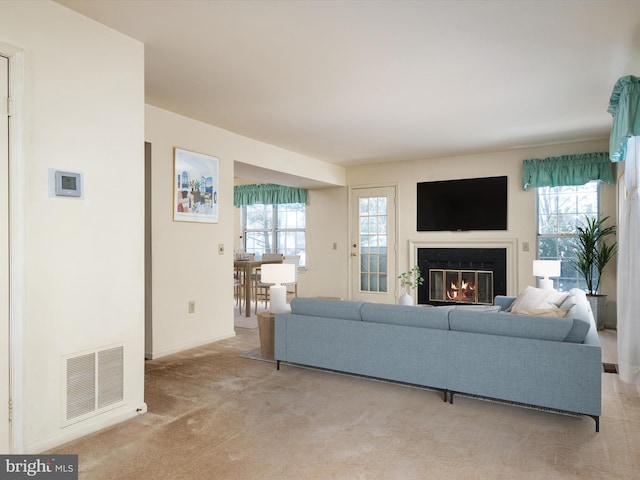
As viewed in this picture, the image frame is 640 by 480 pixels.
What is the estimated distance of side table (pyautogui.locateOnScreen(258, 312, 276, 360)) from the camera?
13.4ft

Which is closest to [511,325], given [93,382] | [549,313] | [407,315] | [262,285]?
[549,313]

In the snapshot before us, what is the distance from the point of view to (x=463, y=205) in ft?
22.4

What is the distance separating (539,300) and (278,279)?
2355 millimetres

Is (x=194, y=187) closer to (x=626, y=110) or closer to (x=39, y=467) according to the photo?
(x=39, y=467)

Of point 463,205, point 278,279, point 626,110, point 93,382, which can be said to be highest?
point 626,110

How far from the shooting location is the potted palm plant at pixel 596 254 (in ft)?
18.1

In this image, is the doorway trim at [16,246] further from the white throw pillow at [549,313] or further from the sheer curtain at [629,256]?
the sheer curtain at [629,256]

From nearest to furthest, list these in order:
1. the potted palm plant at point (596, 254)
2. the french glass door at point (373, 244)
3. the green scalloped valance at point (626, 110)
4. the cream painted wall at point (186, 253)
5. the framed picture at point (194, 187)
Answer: the green scalloped valance at point (626, 110) < the cream painted wall at point (186, 253) < the framed picture at point (194, 187) < the potted palm plant at point (596, 254) < the french glass door at point (373, 244)

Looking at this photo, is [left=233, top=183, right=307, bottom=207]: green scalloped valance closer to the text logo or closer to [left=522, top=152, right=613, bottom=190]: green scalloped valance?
[left=522, top=152, right=613, bottom=190]: green scalloped valance

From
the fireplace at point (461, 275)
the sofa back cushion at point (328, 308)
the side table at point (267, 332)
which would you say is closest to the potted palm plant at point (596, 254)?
the fireplace at point (461, 275)

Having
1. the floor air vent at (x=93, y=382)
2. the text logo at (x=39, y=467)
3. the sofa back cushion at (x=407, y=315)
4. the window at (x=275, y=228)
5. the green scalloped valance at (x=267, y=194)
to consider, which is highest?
the green scalloped valance at (x=267, y=194)

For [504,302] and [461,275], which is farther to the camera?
[461,275]

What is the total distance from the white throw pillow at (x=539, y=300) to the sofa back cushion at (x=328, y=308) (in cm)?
146

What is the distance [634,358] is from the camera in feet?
11.0
